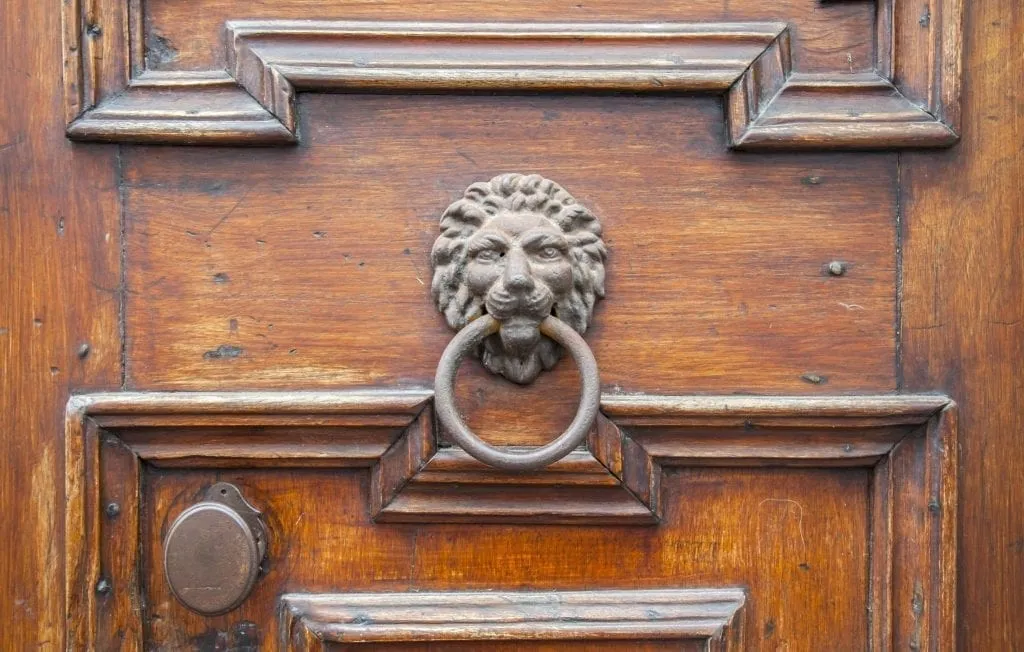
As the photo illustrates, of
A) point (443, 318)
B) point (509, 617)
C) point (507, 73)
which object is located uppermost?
point (507, 73)

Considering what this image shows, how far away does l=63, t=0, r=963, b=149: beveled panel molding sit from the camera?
53 centimetres

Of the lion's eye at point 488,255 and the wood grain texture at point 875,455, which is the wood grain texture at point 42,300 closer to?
the lion's eye at point 488,255

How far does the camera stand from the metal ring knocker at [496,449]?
19.0 inches

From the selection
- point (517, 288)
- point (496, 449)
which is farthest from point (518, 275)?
point (496, 449)

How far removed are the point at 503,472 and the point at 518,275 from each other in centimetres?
15

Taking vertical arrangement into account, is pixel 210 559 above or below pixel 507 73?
below

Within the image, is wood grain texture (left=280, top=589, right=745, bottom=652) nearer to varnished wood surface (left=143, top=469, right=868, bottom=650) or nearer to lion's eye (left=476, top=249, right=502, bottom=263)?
varnished wood surface (left=143, top=469, right=868, bottom=650)

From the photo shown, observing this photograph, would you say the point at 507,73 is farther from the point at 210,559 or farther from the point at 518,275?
the point at 210,559

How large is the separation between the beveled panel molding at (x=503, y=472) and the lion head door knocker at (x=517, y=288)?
5 cm

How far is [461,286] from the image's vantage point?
0.53 metres

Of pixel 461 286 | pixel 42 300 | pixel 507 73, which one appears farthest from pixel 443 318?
pixel 42 300

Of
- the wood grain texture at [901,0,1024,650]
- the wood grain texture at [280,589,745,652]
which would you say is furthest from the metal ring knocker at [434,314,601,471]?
the wood grain texture at [901,0,1024,650]

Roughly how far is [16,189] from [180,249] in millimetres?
118

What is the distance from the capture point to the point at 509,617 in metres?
0.55
